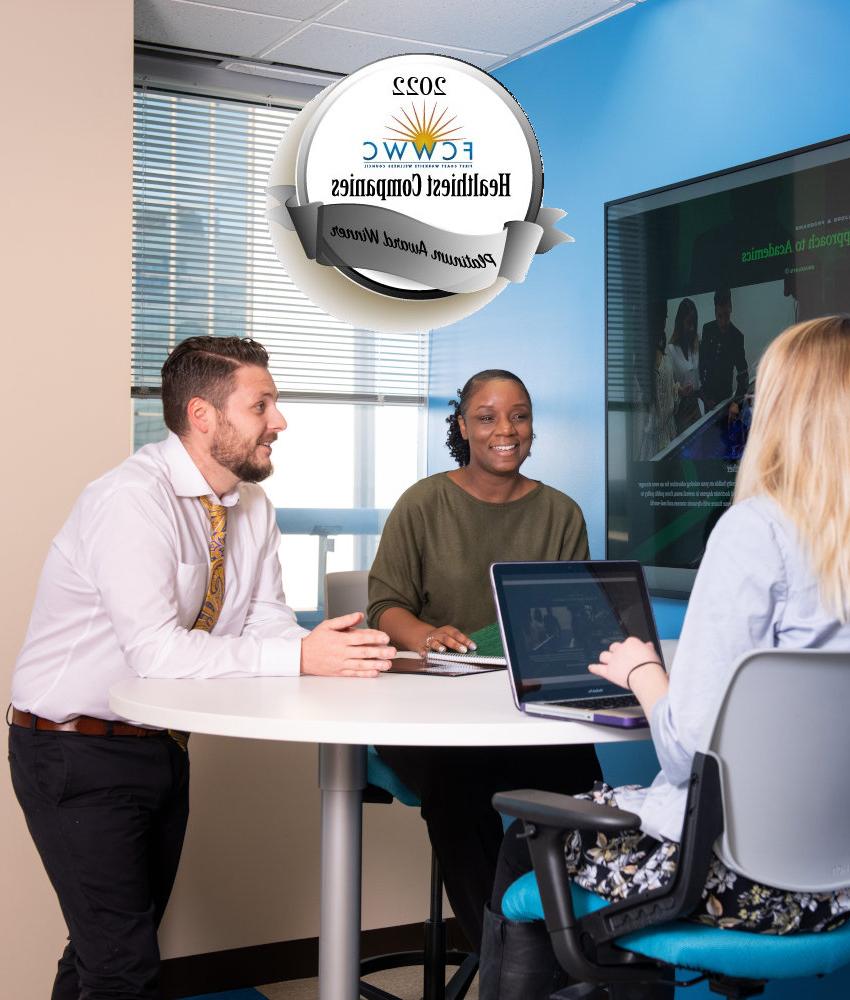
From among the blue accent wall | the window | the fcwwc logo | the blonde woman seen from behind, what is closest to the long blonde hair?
the blonde woman seen from behind

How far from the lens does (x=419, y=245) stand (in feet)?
13.3

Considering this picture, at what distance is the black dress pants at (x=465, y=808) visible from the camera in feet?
8.70

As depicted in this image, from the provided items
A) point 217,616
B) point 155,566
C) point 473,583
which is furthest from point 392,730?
point 473,583

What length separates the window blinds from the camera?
4359mm

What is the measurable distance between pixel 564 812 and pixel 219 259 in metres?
3.20

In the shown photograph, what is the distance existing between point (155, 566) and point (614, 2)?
2319 mm

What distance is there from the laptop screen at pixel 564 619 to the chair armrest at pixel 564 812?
258mm

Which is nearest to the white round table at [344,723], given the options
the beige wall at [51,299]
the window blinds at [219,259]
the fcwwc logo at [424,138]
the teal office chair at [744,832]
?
the teal office chair at [744,832]

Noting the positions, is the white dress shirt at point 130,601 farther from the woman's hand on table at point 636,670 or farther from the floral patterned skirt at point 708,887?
the floral patterned skirt at point 708,887

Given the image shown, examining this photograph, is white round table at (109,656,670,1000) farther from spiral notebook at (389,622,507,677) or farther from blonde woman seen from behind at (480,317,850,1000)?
blonde woman seen from behind at (480,317,850,1000)

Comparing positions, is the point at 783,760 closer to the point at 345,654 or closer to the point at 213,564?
the point at 345,654

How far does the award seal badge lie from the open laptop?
2.07 metres

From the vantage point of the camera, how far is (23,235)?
9.95 ft

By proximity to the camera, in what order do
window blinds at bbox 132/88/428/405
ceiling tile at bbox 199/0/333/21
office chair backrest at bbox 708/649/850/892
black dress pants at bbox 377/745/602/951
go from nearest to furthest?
office chair backrest at bbox 708/649/850/892 → black dress pants at bbox 377/745/602/951 → ceiling tile at bbox 199/0/333/21 → window blinds at bbox 132/88/428/405
